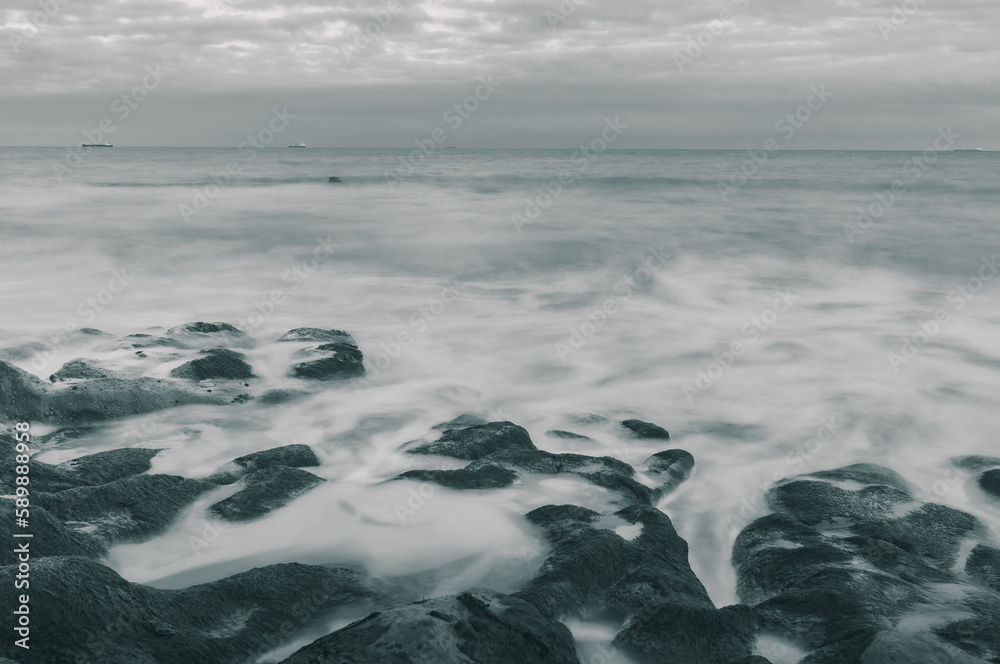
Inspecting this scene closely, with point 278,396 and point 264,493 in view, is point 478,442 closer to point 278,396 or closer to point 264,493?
point 264,493

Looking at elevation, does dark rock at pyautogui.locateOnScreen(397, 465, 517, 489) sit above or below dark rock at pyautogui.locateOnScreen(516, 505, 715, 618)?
below

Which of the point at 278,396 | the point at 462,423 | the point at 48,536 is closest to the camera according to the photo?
the point at 48,536

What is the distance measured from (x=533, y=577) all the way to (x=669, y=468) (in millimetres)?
2662

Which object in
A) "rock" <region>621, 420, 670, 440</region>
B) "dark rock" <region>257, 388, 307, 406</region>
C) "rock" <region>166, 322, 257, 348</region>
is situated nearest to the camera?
"rock" <region>621, 420, 670, 440</region>

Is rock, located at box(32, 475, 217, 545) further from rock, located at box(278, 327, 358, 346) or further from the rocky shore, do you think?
rock, located at box(278, 327, 358, 346)

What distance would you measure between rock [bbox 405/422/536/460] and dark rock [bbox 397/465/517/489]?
49 cm

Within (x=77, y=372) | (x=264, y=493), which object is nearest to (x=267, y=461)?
(x=264, y=493)

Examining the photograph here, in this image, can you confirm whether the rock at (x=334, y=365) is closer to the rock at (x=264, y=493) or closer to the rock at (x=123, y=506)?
the rock at (x=264, y=493)

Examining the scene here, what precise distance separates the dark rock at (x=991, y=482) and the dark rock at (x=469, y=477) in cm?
434

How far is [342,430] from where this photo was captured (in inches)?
323

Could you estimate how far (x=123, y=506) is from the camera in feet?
17.7

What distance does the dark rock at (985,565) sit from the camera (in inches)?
210

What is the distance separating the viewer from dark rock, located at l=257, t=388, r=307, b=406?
865cm

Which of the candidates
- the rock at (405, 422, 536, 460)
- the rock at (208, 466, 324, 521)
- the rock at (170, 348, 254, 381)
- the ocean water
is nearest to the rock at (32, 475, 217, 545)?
the ocean water
